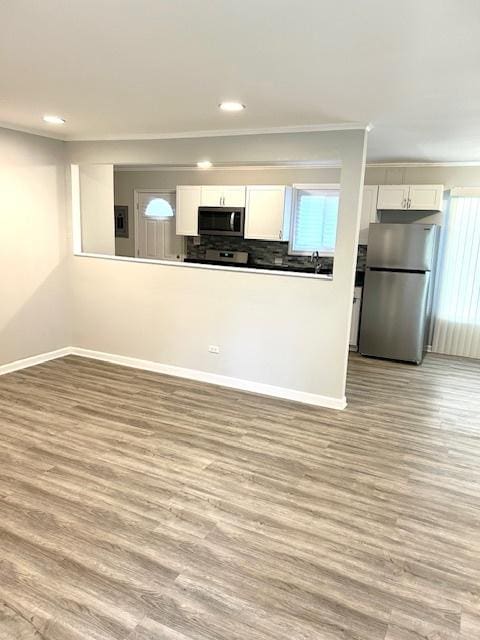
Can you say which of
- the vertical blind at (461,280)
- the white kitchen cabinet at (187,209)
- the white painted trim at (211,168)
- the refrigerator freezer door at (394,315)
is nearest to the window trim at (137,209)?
the white painted trim at (211,168)

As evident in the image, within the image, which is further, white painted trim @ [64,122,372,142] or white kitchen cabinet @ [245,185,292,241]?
white kitchen cabinet @ [245,185,292,241]

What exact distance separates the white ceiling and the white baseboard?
2.42m

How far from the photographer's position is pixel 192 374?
192 inches

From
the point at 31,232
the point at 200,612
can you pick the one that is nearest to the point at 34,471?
the point at 200,612

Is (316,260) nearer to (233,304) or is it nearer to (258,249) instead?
(258,249)

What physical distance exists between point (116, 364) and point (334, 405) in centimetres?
252

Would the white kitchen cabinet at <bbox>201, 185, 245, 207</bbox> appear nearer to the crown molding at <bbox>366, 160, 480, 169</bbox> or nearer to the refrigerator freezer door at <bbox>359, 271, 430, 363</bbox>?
the crown molding at <bbox>366, 160, 480, 169</bbox>

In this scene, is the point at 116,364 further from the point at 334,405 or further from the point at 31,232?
the point at 334,405

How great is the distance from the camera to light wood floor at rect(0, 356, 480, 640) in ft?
6.34

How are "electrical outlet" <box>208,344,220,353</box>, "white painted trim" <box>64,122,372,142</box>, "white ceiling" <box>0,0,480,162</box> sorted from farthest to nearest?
"electrical outlet" <box>208,344,220,353</box>, "white painted trim" <box>64,122,372,142</box>, "white ceiling" <box>0,0,480,162</box>

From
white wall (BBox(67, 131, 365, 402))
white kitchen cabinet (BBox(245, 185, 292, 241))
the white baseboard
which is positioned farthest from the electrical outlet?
white kitchen cabinet (BBox(245, 185, 292, 241))

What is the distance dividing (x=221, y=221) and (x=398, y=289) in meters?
2.72

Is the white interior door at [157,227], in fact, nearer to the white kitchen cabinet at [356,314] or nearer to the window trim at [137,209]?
the window trim at [137,209]

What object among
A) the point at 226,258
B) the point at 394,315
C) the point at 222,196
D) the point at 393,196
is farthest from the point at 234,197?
the point at 394,315
